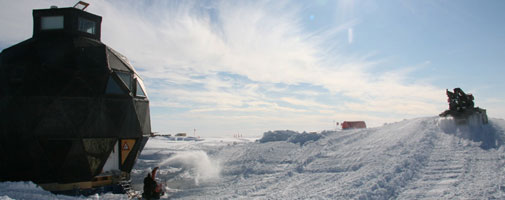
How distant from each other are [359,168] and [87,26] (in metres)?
14.8

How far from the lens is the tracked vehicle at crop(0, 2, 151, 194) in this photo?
12961 mm

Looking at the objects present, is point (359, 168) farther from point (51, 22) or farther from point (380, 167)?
point (51, 22)

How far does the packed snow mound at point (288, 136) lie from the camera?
20.7 metres

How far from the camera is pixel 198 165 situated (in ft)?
67.6

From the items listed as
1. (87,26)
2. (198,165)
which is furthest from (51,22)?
(198,165)

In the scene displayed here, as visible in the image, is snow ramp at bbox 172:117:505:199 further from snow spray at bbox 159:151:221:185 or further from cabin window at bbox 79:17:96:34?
cabin window at bbox 79:17:96:34

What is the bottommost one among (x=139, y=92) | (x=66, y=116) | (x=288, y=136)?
(x=288, y=136)

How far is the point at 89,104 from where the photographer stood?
531 inches

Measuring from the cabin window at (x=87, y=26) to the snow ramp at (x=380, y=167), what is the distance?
372 inches

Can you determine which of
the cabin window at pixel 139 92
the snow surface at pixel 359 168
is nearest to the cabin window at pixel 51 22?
the cabin window at pixel 139 92

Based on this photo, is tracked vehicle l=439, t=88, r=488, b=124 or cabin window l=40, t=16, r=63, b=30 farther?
cabin window l=40, t=16, r=63, b=30

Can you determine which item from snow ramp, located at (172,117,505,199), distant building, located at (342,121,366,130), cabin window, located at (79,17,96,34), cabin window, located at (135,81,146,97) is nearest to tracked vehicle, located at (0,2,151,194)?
cabin window, located at (135,81,146,97)

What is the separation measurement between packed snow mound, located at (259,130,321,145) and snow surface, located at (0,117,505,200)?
11 cm

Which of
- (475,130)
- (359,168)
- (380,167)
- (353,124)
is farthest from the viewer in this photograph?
(353,124)
